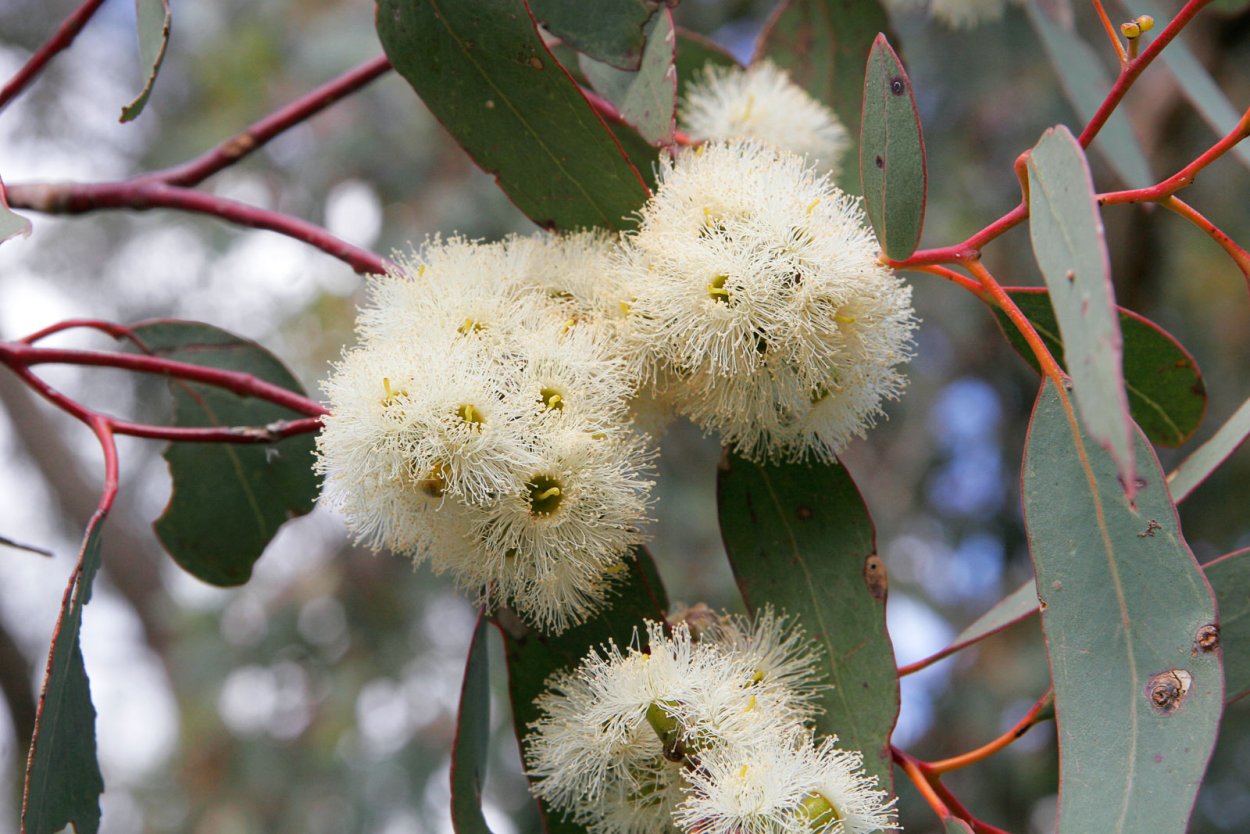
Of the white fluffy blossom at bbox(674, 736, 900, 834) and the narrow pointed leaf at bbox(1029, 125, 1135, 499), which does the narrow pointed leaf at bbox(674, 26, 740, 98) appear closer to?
the narrow pointed leaf at bbox(1029, 125, 1135, 499)

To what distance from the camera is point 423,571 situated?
356 cm

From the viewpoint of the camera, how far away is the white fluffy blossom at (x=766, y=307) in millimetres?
999

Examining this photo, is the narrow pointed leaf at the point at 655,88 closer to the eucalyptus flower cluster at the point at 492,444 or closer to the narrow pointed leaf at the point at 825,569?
the eucalyptus flower cluster at the point at 492,444

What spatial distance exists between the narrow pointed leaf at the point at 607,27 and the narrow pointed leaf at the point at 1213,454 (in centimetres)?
71

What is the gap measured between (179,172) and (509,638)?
2.52 ft

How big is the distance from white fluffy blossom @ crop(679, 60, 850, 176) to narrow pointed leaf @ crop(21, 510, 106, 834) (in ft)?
2.85

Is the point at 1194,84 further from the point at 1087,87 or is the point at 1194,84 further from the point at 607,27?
the point at 607,27

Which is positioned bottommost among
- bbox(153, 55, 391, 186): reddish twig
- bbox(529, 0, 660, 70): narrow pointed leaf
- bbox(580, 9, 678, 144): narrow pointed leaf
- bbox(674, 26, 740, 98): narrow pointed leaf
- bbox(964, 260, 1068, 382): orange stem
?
bbox(964, 260, 1068, 382): orange stem

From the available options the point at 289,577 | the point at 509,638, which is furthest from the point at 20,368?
the point at 289,577

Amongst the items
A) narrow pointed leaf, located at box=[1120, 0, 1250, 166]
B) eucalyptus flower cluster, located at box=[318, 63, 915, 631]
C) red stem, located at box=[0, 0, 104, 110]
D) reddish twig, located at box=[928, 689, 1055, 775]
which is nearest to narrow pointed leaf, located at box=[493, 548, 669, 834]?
eucalyptus flower cluster, located at box=[318, 63, 915, 631]

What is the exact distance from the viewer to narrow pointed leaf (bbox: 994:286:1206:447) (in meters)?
1.20

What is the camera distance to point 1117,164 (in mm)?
1607

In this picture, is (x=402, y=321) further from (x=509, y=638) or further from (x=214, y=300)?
(x=214, y=300)

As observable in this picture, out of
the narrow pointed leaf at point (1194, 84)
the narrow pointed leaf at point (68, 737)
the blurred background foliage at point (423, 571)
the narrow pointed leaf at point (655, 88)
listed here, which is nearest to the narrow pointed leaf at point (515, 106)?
the narrow pointed leaf at point (655, 88)
